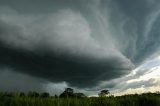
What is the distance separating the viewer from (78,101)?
23.0 metres

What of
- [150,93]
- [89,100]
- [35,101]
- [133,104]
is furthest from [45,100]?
[150,93]

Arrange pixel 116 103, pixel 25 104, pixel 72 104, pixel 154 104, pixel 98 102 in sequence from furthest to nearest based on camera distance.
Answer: pixel 154 104 → pixel 116 103 → pixel 98 102 → pixel 72 104 → pixel 25 104

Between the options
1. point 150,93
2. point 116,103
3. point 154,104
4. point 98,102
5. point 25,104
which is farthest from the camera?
point 150,93

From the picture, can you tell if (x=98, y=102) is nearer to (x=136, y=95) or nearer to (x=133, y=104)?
(x=133, y=104)

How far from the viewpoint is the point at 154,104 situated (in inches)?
1154

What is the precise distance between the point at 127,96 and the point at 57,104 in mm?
10994

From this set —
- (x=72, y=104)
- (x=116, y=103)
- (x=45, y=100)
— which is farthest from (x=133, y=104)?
(x=45, y=100)

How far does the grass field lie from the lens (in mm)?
20473

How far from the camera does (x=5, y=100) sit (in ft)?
67.3

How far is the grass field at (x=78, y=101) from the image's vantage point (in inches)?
806

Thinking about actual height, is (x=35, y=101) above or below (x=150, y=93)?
below

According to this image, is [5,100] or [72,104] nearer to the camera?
[5,100]

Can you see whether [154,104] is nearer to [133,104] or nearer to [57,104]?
[133,104]

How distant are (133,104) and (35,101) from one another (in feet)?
32.2
